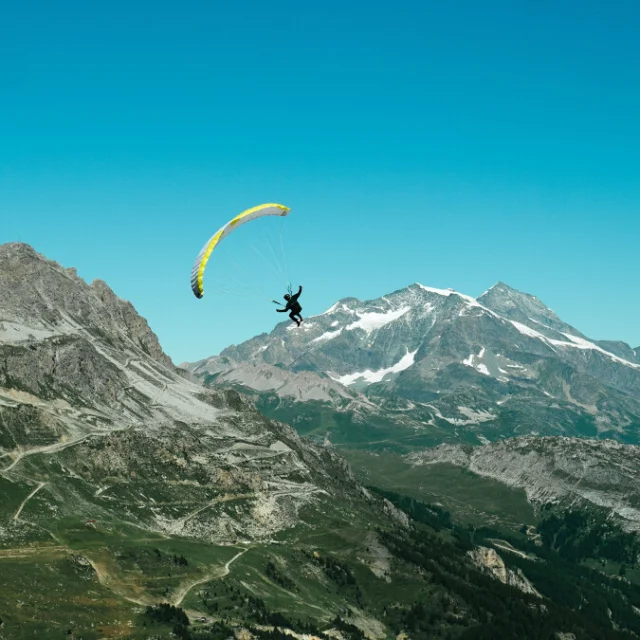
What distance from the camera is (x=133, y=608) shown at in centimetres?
13050

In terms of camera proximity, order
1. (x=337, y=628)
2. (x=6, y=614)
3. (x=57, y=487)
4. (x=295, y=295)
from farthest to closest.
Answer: (x=57, y=487) → (x=337, y=628) → (x=6, y=614) → (x=295, y=295)

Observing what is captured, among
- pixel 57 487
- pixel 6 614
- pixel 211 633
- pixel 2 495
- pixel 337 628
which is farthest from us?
pixel 57 487

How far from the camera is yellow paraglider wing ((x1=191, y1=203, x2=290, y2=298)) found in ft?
319

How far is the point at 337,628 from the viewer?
153 meters

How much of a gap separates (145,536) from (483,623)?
89577mm

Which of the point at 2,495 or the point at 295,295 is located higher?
the point at 295,295

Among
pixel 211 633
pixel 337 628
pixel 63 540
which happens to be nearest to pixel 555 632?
pixel 337 628

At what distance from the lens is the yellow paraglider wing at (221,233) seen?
97.2m

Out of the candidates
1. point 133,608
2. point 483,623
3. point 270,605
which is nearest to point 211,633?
point 133,608

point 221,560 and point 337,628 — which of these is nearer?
point 337,628

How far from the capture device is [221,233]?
10225 centimetres

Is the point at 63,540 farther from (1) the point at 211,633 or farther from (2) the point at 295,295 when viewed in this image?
(2) the point at 295,295

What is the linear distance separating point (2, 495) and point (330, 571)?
289 ft

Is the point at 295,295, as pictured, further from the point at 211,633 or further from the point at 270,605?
the point at 270,605
